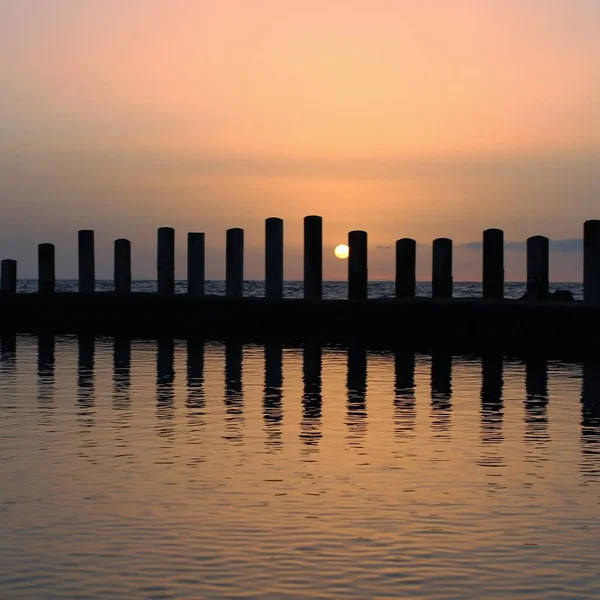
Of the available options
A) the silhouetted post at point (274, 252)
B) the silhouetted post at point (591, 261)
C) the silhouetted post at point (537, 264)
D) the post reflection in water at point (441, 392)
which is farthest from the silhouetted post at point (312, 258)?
the silhouetted post at point (591, 261)

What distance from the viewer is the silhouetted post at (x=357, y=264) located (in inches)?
1106

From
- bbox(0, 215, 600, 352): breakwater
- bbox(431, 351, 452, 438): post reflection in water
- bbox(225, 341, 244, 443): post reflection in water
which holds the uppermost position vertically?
bbox(0, 215, 600, 352): breakwater

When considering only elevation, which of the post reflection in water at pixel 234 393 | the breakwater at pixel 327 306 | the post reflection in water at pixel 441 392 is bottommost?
the post reflection in water at pixel 441 392

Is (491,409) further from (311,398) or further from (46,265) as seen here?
(46,265)

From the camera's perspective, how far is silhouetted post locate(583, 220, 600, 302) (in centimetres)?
2428

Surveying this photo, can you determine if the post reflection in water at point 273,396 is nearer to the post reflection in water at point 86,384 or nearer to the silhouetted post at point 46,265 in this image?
the post reflection in water at point 86,384

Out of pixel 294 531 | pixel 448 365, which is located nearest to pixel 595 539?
pixel 294 531

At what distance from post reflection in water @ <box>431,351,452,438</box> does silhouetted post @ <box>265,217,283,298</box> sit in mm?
5605

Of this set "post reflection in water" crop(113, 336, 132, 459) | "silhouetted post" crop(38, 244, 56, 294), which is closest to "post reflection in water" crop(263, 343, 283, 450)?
"post reflection in water" crop(113, 336, 132, 459)

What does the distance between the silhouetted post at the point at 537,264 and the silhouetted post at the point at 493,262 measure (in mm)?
629

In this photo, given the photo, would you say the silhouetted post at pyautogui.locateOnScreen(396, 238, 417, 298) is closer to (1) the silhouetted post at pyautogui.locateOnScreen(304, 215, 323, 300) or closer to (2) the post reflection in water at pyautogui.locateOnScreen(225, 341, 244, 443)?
(1) the silhouetted post at pyautogui.locateOnScreen(304, 215, 323, 300)

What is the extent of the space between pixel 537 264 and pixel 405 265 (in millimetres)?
3192

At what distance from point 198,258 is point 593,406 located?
53.4 ft

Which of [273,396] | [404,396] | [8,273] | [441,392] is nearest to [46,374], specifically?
[273,396]
